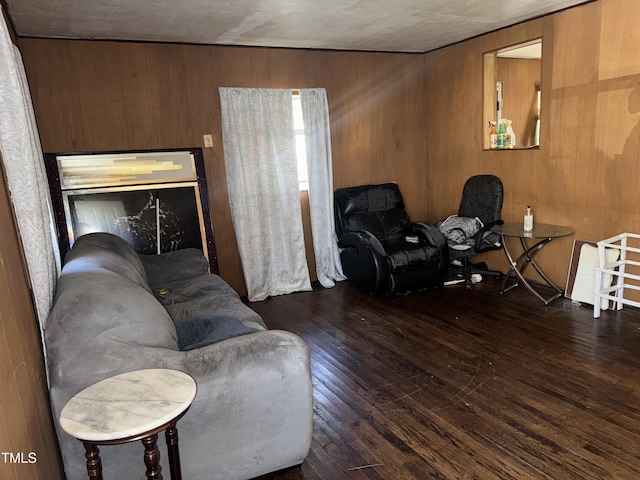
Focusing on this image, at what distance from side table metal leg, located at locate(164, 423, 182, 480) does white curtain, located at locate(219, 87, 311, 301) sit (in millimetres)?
2792

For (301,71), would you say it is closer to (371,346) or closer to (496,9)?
(496,9)

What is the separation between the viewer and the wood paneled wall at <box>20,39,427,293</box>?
Result: 141 inches

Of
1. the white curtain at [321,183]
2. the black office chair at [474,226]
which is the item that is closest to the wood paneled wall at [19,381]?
the white curtain at [321,183]

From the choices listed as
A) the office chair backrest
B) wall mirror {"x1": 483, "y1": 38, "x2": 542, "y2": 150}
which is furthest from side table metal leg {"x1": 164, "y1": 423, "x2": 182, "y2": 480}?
wall mirror {"x1": 483, "y1": 38, "x2": 542, "y2": 150}

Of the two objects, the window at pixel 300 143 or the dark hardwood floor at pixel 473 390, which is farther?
the window at pixel 300 143

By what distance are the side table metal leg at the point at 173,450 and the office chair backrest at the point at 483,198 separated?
3.70 metres

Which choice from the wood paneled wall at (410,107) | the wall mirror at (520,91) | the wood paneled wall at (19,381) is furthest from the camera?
the wall mirror at (520,91)

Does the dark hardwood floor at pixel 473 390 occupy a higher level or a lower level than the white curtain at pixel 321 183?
lower

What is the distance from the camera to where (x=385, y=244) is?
172 inches

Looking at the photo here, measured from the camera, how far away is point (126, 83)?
376 centimetres

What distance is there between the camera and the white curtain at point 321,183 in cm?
453

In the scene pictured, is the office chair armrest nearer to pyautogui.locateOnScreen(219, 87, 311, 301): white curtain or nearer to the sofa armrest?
pyautogui.locateOnScreen(219, 87, 311, 301): white curtain

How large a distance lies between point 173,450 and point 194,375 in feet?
0.85

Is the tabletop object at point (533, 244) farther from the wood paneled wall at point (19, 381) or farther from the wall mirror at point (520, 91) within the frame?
the wood paneled wall at point (19, 381)
